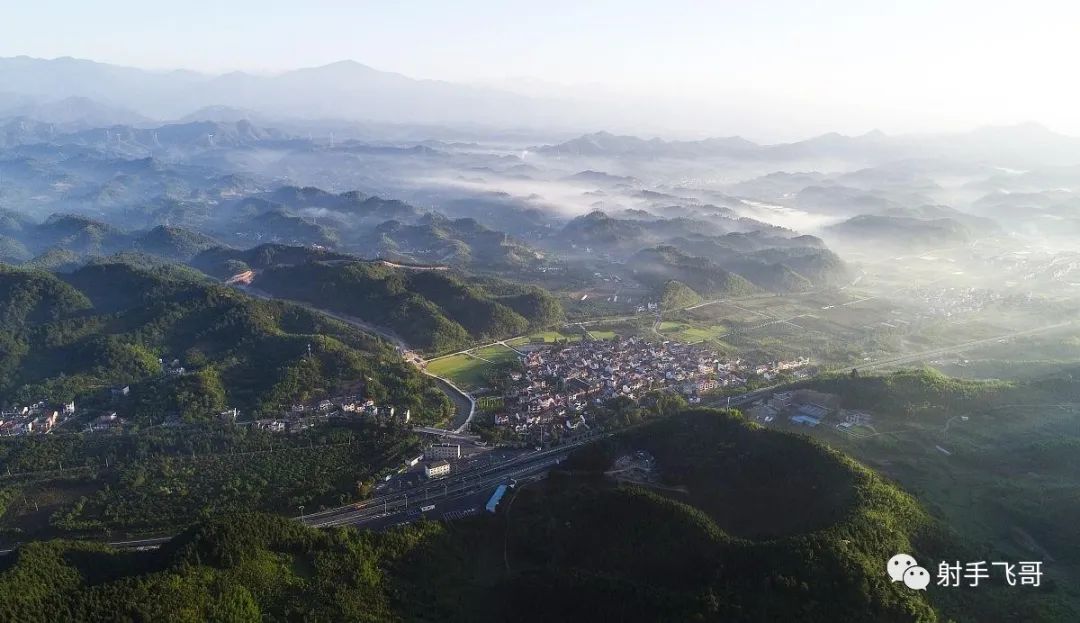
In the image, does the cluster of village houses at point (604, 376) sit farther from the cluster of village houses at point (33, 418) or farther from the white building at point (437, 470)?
the cluster of village houses at point (33, 418)

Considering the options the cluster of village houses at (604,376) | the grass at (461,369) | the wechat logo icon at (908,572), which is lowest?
the grass at (461,369)

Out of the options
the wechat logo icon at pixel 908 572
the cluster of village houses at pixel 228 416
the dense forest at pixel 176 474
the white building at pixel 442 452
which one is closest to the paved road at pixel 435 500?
the dense forest at pixel 176 474

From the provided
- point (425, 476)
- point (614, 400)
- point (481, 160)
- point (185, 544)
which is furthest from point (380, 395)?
point (481, 160)

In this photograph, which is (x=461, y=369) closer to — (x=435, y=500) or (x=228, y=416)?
(x=228, y=416)

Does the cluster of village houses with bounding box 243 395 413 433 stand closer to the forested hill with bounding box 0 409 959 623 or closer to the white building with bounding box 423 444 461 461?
the white building with bounding box 423 444 461 461

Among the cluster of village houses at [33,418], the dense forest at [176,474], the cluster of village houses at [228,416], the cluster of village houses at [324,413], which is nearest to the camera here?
the dense forest at [176,474]

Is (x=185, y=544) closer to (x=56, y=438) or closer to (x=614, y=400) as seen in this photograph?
(x=56, y=438)

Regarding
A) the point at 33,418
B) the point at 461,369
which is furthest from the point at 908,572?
the point at 33,418
